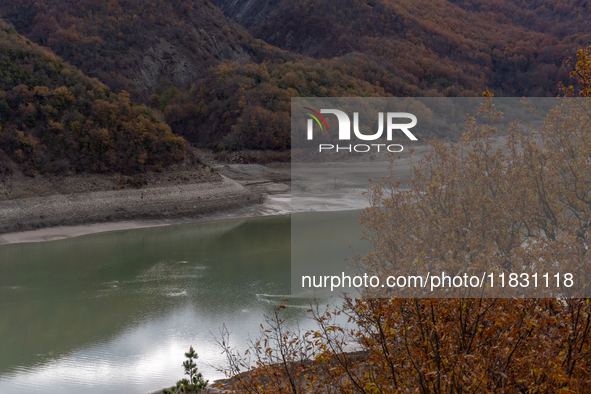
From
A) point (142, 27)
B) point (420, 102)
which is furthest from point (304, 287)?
point (142, 27)

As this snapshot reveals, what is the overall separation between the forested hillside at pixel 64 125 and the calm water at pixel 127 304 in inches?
227

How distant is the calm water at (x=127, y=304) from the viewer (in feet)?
37.5

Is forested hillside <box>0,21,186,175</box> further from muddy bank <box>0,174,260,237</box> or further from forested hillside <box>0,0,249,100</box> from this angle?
forested hillside <box>0,0,249,100</box>

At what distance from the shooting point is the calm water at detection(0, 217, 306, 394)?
11.4m

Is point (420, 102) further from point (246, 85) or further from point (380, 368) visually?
point (380, 368)

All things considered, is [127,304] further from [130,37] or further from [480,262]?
[130,37]

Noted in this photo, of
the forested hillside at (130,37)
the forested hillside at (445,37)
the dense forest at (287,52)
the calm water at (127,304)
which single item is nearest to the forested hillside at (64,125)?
the calm water at (127,304)

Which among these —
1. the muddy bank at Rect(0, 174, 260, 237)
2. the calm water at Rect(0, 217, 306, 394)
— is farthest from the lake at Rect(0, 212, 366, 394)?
the muddy bank at Rect(0, 174, 260, 237)

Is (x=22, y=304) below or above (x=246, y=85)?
below

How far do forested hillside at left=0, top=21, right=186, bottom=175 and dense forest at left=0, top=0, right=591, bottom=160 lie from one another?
1646 centimetres

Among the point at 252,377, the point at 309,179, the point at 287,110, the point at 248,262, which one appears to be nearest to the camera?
the point at 252,377

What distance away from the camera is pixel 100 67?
196ft

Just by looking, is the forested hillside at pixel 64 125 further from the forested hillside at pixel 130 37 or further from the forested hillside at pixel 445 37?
the forested hillside at pixel 445 37

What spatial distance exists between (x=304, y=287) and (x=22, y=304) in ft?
29.7
